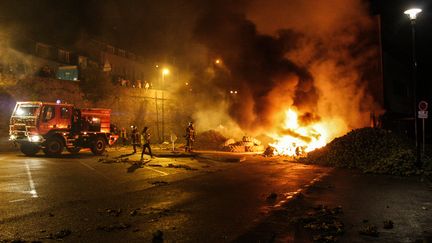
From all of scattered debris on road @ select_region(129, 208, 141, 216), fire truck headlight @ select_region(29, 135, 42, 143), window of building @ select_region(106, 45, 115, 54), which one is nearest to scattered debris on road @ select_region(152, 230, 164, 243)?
scattered debris on road @ select_region(129, 208, 141, 216)

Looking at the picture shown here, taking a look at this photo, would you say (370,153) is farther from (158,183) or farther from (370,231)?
(370,231)

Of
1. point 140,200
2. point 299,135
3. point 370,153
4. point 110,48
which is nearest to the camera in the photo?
point 140,200

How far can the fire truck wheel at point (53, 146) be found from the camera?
782 inches

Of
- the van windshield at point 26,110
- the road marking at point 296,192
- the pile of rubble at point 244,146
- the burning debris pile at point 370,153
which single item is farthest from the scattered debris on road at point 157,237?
the pile of rubble at point 244,146

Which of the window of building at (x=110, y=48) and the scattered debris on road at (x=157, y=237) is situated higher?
the window of building at (x=110, y=48)

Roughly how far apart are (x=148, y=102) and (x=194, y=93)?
8.08 metres

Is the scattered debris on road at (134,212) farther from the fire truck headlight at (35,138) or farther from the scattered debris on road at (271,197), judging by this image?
the fire truck headlight at (35,138)

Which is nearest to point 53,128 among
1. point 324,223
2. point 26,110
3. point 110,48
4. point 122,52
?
point 26,110

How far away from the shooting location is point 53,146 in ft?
66.2

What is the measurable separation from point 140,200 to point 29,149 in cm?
1374

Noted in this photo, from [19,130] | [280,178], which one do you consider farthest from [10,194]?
[19,130]

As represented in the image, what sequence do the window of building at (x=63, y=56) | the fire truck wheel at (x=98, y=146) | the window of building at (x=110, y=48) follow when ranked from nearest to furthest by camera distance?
1. the fire truck wheel at (x=98, y=146)
2. the window of building at (x=63, y=56)
3. the window of building at (x=110, y=48)

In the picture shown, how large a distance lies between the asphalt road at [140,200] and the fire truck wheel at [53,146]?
12.1 ft

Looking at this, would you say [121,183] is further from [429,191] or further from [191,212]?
[429,191]
